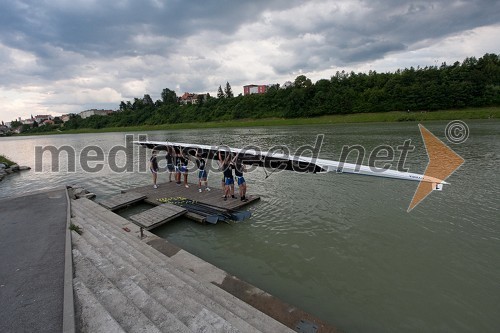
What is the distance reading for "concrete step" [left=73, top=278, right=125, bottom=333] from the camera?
400cm

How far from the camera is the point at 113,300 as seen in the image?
4.75 meters

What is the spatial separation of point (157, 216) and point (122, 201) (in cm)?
328

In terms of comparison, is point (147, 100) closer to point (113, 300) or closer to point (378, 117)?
point (378, 117)

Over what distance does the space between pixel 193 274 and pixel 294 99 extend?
80.7m

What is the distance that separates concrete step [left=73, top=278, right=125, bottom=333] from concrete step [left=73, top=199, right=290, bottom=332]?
4.92ft

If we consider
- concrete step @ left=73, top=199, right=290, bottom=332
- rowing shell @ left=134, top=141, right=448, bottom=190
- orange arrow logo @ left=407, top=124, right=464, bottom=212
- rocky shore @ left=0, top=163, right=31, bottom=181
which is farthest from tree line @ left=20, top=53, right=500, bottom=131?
concrete step @ left=73, top=199, right=290, bottom=332

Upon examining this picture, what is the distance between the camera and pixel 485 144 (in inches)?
995

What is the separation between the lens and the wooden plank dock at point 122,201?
12.9 m

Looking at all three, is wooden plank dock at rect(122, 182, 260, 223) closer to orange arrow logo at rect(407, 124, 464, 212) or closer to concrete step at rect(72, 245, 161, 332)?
concrete step at rect(72, 245, 161, 332)

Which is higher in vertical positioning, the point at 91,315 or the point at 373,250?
the point at 91,315

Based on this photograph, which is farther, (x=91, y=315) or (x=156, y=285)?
(x=156, y=285)

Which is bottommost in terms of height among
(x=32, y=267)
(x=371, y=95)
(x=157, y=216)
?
(x=157, y=216)

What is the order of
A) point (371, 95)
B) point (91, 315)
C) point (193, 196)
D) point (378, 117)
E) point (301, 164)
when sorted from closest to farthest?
point (91, 315)
point (301, 164)
point (193, 196)
point (378, 117)
point (371, 95)

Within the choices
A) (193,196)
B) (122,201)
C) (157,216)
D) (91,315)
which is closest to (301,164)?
(157,216)
